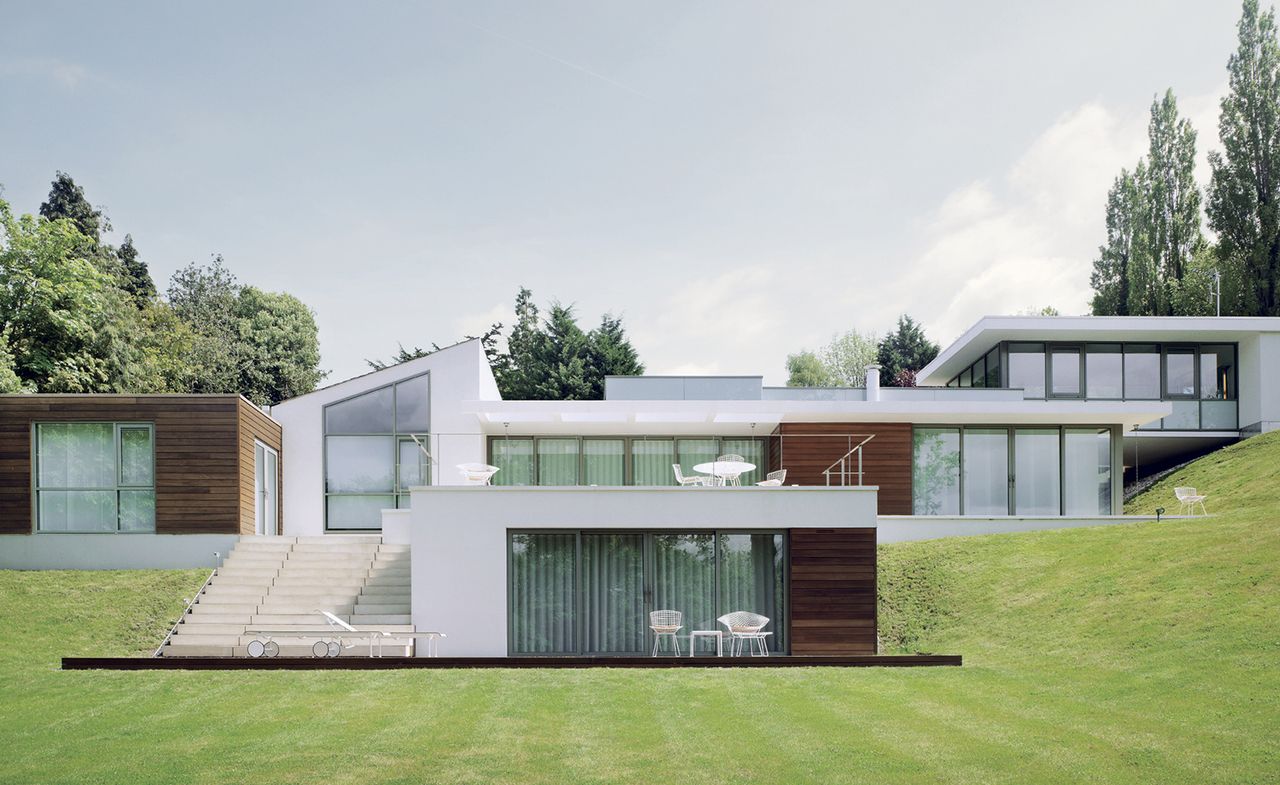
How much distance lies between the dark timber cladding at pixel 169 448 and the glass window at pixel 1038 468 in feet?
51.2

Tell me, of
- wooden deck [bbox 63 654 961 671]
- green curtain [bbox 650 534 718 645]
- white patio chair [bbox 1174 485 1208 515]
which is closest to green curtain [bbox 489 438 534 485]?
green curtain [bbox 650 534 718 645]

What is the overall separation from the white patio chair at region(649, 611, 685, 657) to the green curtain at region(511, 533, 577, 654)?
116 cm

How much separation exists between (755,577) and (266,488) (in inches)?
403

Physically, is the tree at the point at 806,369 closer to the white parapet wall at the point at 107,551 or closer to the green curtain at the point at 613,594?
the white parapet wall at the point at 107,551

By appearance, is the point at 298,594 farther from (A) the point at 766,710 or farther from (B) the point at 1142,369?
(B) the point at 1142,369

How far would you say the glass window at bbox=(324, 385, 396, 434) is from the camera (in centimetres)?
2156

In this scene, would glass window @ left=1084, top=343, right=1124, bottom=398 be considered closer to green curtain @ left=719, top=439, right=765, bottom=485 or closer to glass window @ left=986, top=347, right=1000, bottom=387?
glass window @ left=986, top=347, right=1000, bottom=387

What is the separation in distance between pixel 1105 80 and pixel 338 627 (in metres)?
22.7

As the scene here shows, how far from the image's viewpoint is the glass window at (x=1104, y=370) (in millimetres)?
28016

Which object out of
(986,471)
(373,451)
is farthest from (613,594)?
(986,471)

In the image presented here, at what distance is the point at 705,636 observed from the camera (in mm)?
15320

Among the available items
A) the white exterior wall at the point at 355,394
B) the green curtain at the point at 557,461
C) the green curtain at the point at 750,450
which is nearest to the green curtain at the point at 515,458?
the green curtain at the point at 557,461

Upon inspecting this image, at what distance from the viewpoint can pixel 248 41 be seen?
84.4 feet

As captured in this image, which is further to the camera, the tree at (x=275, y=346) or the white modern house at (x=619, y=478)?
the tree at (x=275, y=346)
